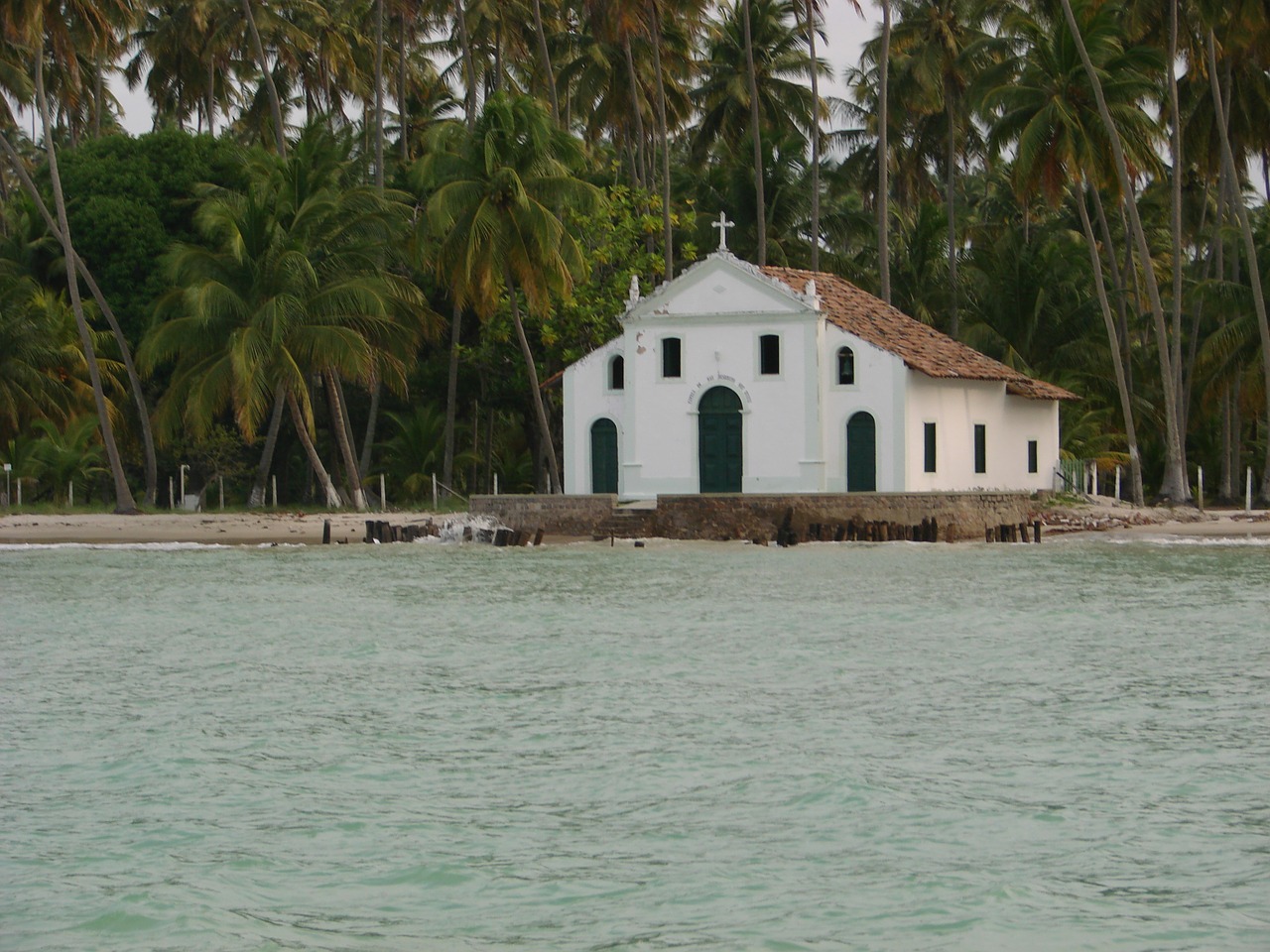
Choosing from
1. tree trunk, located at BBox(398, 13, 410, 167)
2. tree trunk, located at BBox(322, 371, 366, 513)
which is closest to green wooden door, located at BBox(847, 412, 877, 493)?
tree trunk, located at BBox(322, 371, 366, 513)

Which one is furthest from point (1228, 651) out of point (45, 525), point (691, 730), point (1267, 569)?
point (45, 525)

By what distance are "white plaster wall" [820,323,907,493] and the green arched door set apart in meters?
1.95

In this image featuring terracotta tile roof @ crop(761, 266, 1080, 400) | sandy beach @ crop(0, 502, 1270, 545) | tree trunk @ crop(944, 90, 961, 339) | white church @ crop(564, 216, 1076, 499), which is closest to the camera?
sandy beach @ crop(0, 502, 1270, 545)

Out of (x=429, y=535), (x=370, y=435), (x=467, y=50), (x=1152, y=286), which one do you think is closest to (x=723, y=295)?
(x=429, y=535)

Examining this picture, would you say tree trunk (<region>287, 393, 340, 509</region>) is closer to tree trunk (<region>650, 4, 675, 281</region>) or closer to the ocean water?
tree trunk (<region>650, 4, 675, 281</region>)

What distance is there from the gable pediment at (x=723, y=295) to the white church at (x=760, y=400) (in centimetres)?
2

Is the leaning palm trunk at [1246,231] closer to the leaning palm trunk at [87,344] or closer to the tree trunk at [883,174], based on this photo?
the tree trunk at [883,174]

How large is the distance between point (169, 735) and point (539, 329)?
110 feet

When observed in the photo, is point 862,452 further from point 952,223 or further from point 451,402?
point 952,223

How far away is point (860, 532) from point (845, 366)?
4288 mm

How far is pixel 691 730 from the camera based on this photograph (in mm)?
14914

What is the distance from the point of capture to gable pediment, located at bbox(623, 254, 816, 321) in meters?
38.7

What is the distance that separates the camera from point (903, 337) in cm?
4097

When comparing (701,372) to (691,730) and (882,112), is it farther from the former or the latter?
(691,730)
